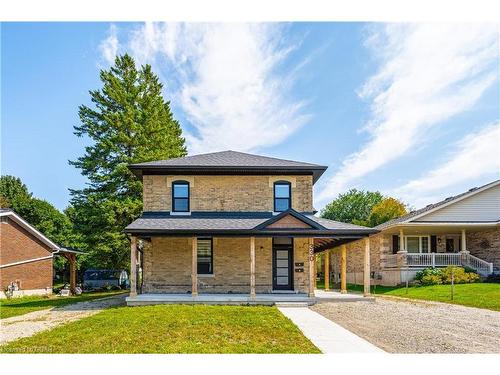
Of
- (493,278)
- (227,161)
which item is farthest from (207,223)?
(493,278)

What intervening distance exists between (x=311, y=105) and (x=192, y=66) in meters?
4.23

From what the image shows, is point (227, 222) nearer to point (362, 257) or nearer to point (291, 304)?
point (291, 304)

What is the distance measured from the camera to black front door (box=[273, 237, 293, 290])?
18.8m

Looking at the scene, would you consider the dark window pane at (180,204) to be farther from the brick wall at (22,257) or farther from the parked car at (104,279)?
the parked car at (104,279)

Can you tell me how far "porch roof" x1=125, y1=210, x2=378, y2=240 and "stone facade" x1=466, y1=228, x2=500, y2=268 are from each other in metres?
13.4

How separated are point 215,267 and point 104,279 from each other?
1416 centimetres

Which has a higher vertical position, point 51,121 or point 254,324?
point 51,121

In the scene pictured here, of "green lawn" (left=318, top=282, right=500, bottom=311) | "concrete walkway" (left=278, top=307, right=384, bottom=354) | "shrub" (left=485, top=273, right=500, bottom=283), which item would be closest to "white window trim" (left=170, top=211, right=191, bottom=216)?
"concrete walkway" (left=278, top=307, right=384, bottom=354)

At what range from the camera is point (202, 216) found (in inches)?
733

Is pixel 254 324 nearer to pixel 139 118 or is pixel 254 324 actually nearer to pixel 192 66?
pixel 192 66

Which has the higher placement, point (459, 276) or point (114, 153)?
→ point (114, 153)

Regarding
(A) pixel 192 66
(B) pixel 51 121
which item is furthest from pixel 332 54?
(B) pixel 51 121

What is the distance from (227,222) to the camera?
17688 mm

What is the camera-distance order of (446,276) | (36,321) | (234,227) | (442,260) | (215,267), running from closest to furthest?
(36,321)
(234,227)
(215,267)
(446,276)
(442,260)
